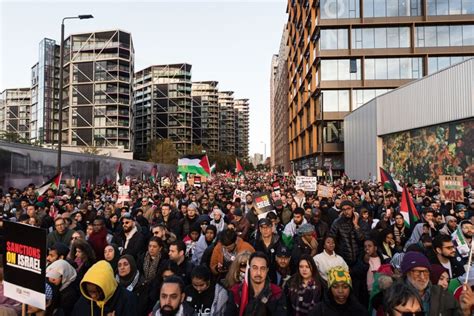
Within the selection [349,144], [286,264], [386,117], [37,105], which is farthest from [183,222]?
[37,105]

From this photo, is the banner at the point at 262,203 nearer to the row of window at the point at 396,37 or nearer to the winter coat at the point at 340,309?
the winter coat at the point at 340,309

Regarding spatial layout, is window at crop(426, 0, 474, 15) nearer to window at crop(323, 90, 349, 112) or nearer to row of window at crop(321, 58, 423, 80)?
row of window at crop(321, 58, 423, 80)

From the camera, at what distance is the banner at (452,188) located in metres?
9.12

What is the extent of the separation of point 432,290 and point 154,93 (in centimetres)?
10619

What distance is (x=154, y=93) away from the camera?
343 feet

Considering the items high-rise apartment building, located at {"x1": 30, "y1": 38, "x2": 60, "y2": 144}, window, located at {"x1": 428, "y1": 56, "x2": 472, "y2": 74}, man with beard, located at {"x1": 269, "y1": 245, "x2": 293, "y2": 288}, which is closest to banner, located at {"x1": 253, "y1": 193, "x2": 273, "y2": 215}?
man with beard, located at {"x1": 269, "y1": 245, "x2": 293, "y2": 288}

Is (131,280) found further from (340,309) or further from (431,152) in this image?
(431,152)

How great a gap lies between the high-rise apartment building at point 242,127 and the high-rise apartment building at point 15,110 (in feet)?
280

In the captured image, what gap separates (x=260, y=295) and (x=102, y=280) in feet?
5.08

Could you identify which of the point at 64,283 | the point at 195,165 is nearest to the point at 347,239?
the point at 64,283

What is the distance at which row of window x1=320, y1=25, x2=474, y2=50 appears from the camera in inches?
1633

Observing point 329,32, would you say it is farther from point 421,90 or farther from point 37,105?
point 37,105

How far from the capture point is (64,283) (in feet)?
13.6

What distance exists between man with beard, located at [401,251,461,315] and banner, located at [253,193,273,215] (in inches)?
182
